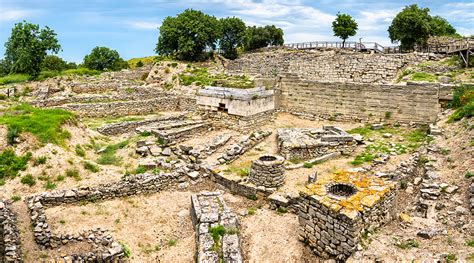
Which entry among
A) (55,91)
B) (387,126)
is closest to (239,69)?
(55,91)

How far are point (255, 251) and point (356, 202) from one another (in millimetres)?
2543

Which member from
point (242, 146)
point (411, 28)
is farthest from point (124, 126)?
point (411, 28)

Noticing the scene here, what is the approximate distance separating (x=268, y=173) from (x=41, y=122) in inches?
368

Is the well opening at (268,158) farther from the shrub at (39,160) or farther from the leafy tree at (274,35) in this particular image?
the leafy tree at (274,35)

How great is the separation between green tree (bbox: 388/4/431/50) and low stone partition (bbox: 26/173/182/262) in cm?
3136

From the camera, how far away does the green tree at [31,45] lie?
106 ft

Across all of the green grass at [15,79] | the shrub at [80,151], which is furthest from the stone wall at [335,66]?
the shrub at [80,151]

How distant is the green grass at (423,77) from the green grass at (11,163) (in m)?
22.3

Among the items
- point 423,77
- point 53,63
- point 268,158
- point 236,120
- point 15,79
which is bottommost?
point 268,158

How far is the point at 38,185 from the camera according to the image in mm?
10711

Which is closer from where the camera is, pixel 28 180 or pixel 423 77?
pixel 28 180

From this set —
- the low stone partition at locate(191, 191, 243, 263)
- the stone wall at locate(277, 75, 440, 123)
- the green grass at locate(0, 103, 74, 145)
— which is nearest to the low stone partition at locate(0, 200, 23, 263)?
the green grass at locate(0, 103, 74, 145)

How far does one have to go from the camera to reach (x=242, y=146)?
1384cm

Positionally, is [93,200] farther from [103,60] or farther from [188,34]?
[103,60]
